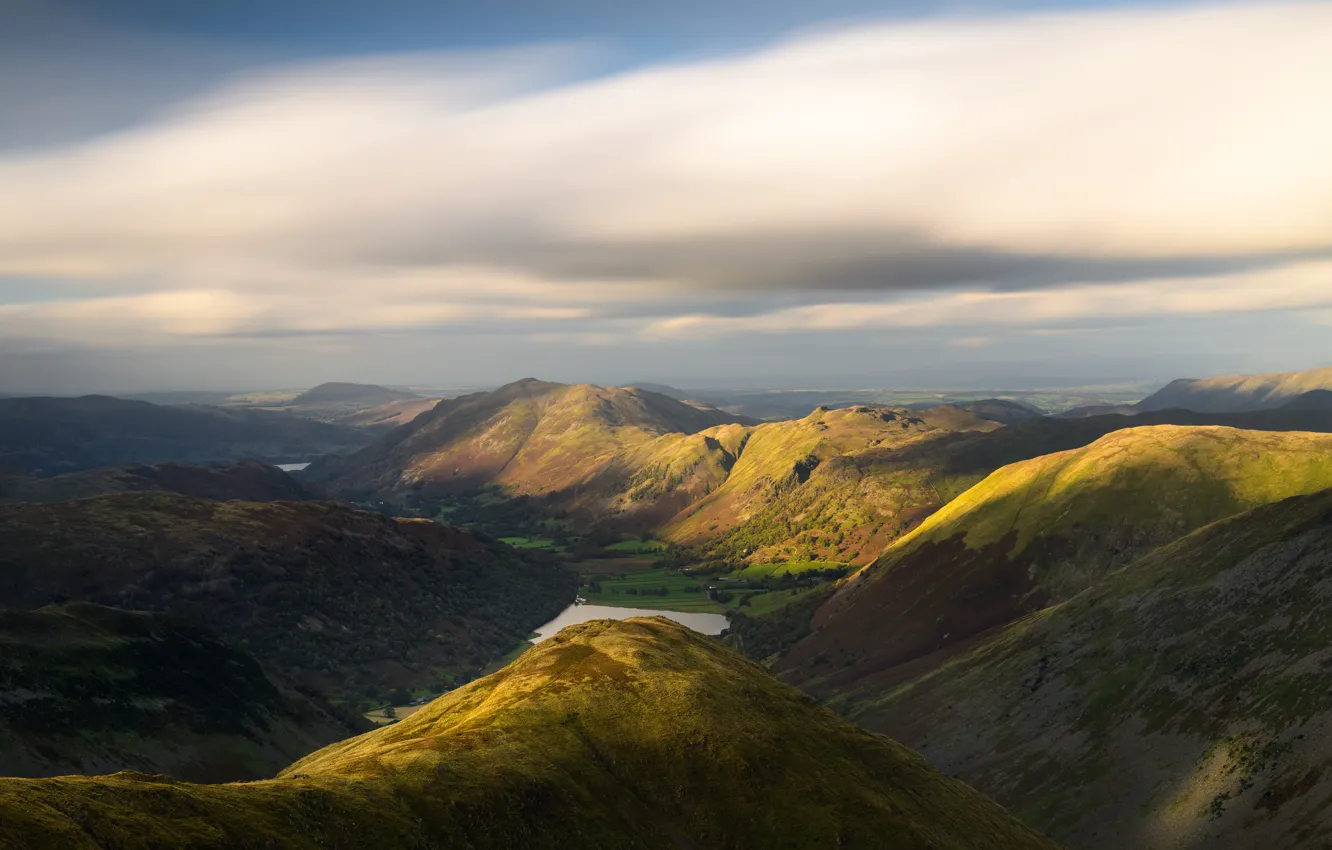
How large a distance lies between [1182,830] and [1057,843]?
20.0m

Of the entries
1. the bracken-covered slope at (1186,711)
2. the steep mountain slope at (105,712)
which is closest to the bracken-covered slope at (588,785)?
the bracken-covered slope at (1186,711)

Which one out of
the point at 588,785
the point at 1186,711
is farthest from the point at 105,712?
the point at 1186,711

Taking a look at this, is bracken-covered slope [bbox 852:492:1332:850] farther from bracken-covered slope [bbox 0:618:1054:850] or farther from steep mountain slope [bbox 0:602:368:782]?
steep mountain slope [bbox 0:602:368:782]

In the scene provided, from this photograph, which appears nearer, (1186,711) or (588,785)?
(588,785)

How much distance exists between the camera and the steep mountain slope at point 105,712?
149500mm

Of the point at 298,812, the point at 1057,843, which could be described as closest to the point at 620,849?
the point at 298,812

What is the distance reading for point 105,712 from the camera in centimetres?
16738

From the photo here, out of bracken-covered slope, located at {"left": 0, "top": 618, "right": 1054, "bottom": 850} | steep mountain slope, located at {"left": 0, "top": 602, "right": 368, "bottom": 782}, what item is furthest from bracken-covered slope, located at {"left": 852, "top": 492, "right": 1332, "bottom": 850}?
steep mountain slope, located at {"left": 0, "top": 602, "right": 368, "bottom": 782}

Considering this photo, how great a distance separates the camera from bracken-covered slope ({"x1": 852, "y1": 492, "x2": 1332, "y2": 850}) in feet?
374

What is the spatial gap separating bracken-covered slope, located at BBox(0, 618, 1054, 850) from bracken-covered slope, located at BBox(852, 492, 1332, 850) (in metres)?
21.3

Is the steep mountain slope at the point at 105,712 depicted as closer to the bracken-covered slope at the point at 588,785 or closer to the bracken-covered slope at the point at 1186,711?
the bracken-covered slope at the point at 588,785

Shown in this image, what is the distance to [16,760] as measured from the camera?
139 metres

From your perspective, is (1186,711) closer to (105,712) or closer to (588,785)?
(588,785)

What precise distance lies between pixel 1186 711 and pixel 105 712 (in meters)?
205
